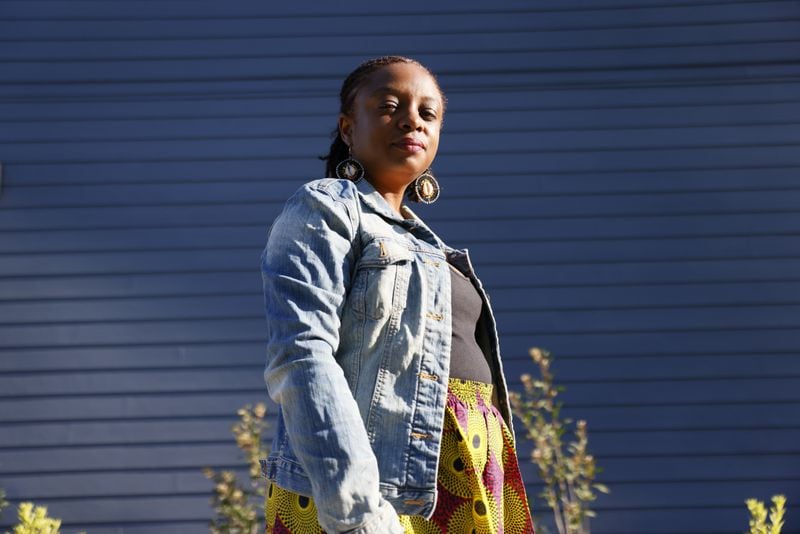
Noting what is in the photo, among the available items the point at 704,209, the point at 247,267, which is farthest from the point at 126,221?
the point at 704,209

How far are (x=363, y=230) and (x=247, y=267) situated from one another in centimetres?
371

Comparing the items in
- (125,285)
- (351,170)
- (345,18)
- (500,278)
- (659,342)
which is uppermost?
(345,18)

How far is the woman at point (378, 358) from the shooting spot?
4.44 ft

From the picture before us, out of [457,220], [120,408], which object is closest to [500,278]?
[457,220]

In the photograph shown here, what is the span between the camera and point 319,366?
1.37 metres

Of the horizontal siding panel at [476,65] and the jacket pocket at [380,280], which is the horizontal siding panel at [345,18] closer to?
the horizontal siding panel at [476,65]

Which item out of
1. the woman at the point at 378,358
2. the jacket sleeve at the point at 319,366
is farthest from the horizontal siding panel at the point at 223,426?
the jacket sleeve at the point at 319,366

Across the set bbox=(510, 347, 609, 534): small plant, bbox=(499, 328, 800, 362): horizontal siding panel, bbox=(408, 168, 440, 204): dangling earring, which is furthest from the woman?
bbox=(499, 328, 800, 362): horizontal siding panel

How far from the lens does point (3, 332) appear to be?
5.14m

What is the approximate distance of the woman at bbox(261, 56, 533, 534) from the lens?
4.44 ft

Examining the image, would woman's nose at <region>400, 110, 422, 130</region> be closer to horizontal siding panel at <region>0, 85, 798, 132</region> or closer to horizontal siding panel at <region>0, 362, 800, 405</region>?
horizontal siding panel at <region>0, 362, 800, 405</region>

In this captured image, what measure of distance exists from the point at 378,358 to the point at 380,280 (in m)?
0.13

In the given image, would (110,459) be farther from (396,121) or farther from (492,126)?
(396,121)

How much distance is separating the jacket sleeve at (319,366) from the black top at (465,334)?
284mm
